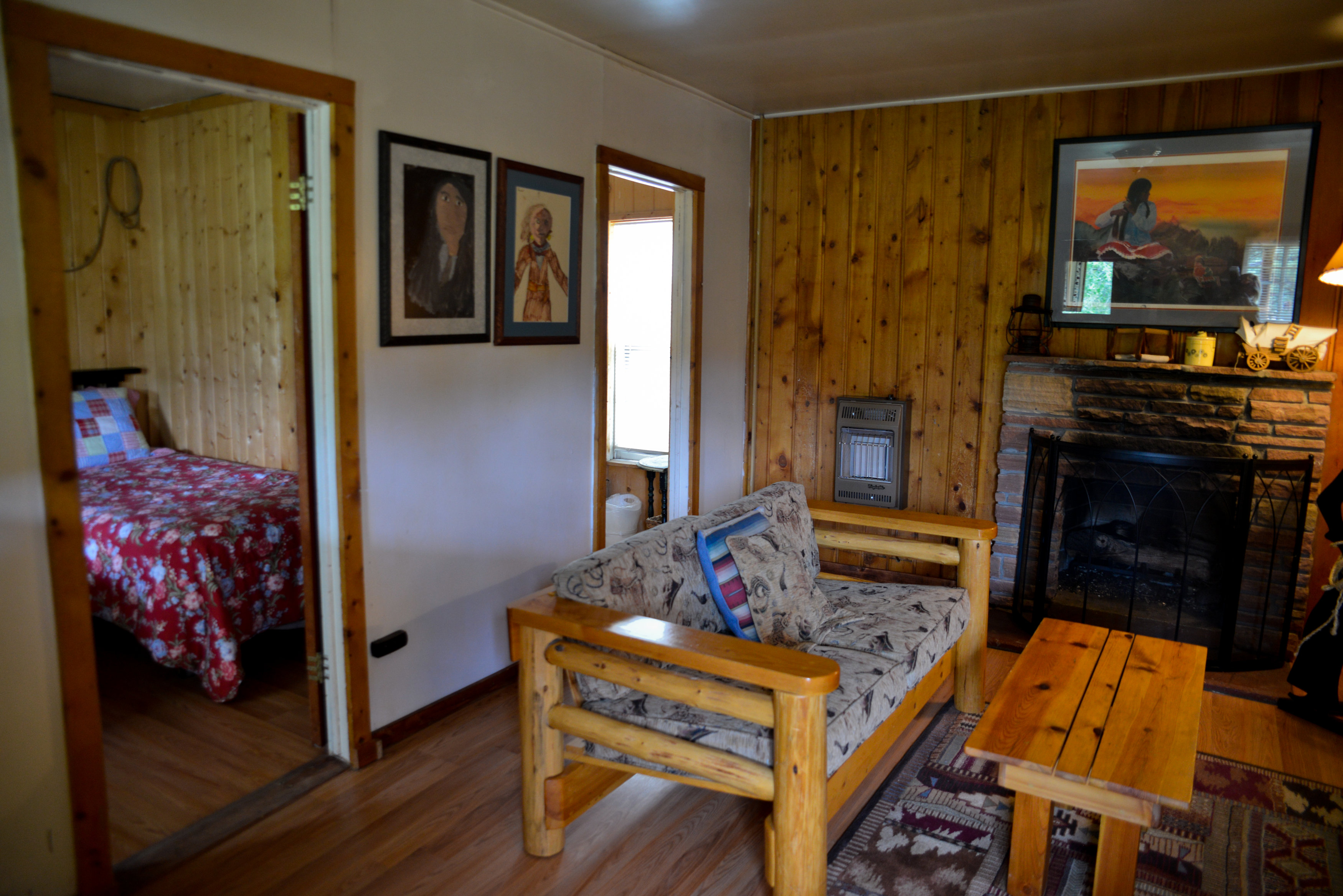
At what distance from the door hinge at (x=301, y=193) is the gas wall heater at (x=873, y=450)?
2904 mm

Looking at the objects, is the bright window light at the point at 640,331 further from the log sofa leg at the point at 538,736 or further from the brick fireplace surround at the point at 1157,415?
the log sofa leg at the point at 538,736

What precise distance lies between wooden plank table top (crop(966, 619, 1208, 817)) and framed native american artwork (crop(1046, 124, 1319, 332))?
1.82 metres

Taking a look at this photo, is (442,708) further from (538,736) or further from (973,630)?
(973,630)

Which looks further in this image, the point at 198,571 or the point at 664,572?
the point at 198,571

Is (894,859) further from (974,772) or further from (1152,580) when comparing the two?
(1152,580)

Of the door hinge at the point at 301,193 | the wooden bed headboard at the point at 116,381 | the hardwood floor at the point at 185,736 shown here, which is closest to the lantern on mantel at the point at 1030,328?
the door hinge at the point at 301,193

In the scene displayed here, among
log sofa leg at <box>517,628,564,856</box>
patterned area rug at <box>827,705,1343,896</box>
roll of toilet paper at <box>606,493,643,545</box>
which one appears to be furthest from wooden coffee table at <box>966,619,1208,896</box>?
roll of toilet paper at <box>606,493,643,545</box>

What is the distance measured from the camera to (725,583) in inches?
104

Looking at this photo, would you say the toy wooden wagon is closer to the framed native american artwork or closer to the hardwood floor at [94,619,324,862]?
the framed native american artwork

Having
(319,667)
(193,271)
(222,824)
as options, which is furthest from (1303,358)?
(193,271)

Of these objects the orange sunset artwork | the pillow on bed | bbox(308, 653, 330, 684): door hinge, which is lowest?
bbox(308, 653, 330, 684): door hinge

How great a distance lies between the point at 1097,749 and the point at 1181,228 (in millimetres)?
2762

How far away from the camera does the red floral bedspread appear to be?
3207 mm

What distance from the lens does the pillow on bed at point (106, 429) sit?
4367 millimetres
